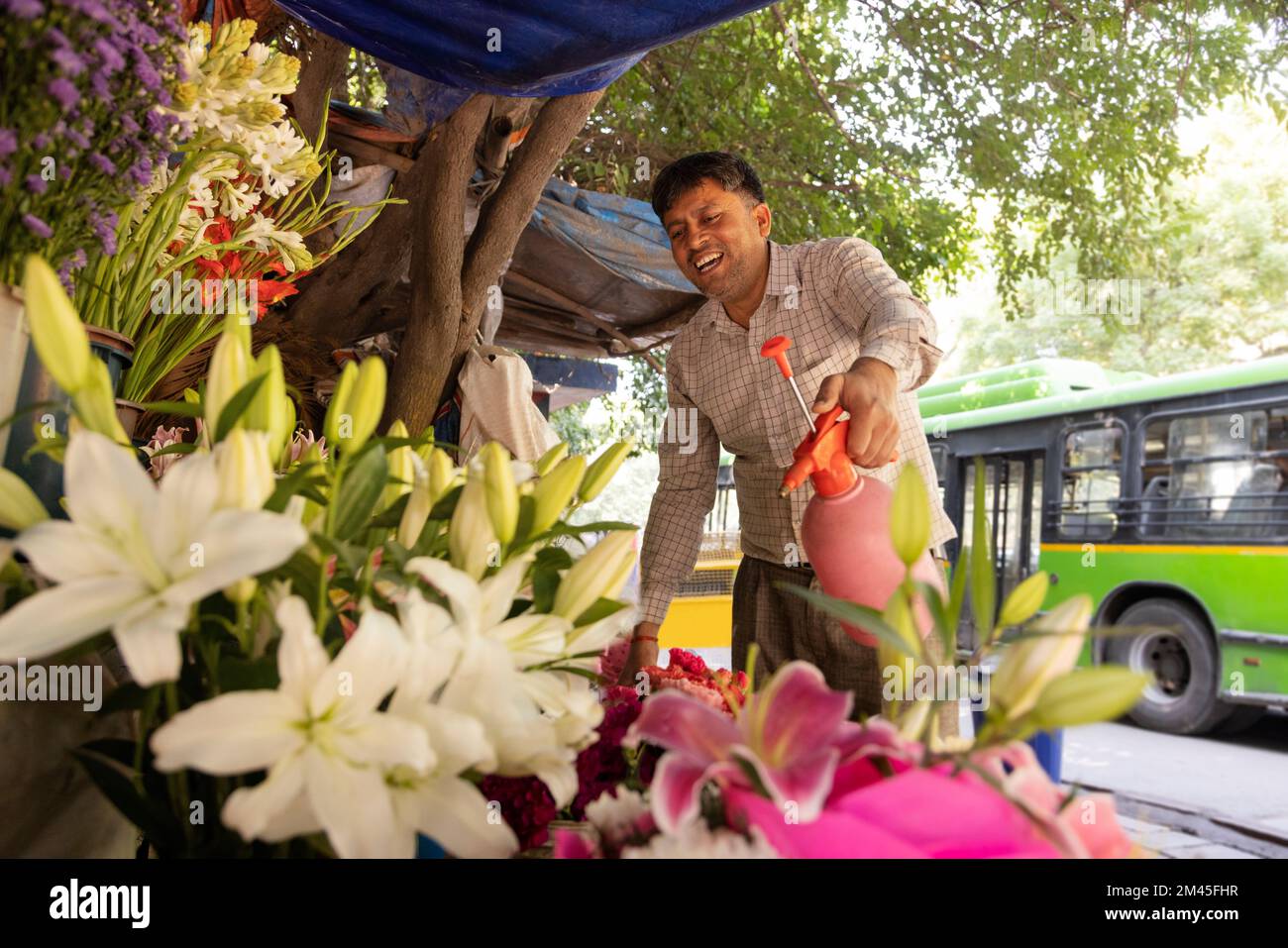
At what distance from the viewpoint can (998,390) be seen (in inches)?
417

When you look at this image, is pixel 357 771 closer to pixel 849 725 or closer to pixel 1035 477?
pixel 849 725

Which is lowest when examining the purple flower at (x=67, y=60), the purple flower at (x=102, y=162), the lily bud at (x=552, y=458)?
the lily bud at (x=552, y=458)

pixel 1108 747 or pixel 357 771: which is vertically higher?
pixel 357 771

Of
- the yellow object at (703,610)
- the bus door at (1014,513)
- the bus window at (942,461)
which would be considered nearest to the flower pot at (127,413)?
the bus door at (1014,513)

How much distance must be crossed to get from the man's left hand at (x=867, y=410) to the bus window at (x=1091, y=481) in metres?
8.47

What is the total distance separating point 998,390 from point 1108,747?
3.83 meters

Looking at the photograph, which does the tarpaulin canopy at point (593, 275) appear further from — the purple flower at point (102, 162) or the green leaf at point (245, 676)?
the green leaf at point (245, 676)

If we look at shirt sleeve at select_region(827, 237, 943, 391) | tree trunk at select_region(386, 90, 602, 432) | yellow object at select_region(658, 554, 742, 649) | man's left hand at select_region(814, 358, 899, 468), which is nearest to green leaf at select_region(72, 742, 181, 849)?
man's left hand at select_region(814, 358, 899, 468)

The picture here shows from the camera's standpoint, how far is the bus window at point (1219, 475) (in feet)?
25.1

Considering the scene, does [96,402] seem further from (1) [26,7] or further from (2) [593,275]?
(2) [593,275]

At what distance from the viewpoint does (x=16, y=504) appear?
0.62 meters

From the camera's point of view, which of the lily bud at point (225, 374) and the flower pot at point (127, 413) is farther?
the flower pot at point (127, 413)
